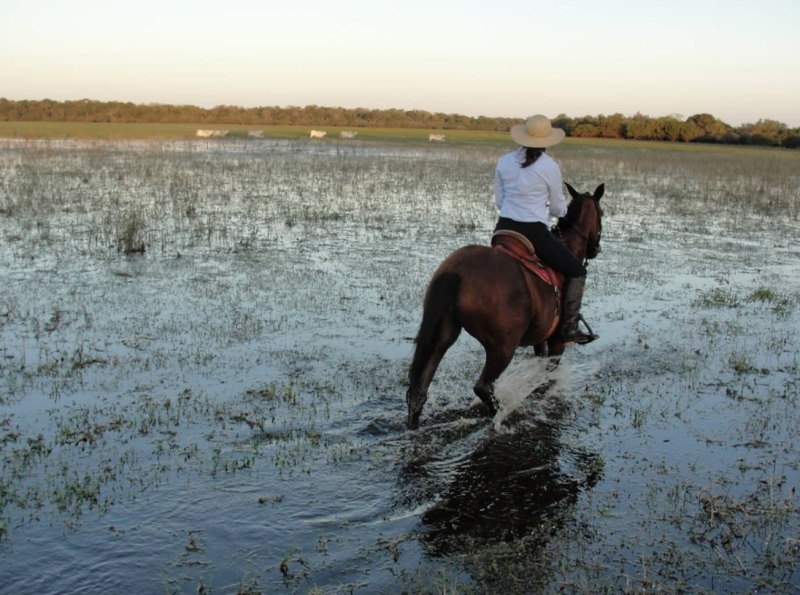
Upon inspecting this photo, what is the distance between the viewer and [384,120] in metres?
102

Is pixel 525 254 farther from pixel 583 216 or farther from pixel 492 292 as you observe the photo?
pixel 583 216

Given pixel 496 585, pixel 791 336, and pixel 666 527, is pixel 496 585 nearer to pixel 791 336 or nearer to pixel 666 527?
pixel 666 527

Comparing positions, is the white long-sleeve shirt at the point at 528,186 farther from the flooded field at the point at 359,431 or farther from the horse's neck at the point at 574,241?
the flooded field at the point at 359,431

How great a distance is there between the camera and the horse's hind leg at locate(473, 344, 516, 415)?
20.3 feet

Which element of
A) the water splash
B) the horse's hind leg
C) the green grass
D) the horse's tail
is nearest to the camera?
the horse's tail

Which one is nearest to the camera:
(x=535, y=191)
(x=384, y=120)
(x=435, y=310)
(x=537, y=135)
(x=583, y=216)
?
(x=435, y=310)

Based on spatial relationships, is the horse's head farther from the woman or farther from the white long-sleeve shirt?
the white long-sleeve shirt

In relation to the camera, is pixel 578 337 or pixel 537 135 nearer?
pixel 537 135

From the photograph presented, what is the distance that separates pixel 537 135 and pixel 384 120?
3853 inches

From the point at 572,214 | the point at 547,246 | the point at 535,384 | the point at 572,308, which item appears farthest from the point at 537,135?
the point at 535,384

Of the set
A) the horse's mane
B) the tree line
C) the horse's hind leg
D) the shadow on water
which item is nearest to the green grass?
the tree line

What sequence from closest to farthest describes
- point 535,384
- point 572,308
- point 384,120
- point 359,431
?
point 359,431
point 572,308
point 535,384
point 384,120

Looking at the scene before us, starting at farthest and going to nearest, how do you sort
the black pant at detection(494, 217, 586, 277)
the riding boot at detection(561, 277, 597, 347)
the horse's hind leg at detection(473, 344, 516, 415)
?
the riding boot at detection(561, 277, 597, 347) < the black pant at detection(494, 217, 586, 277) < the horse's hind leg at detection(473, 344, 516, 415)

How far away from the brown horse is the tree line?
60.3 m
